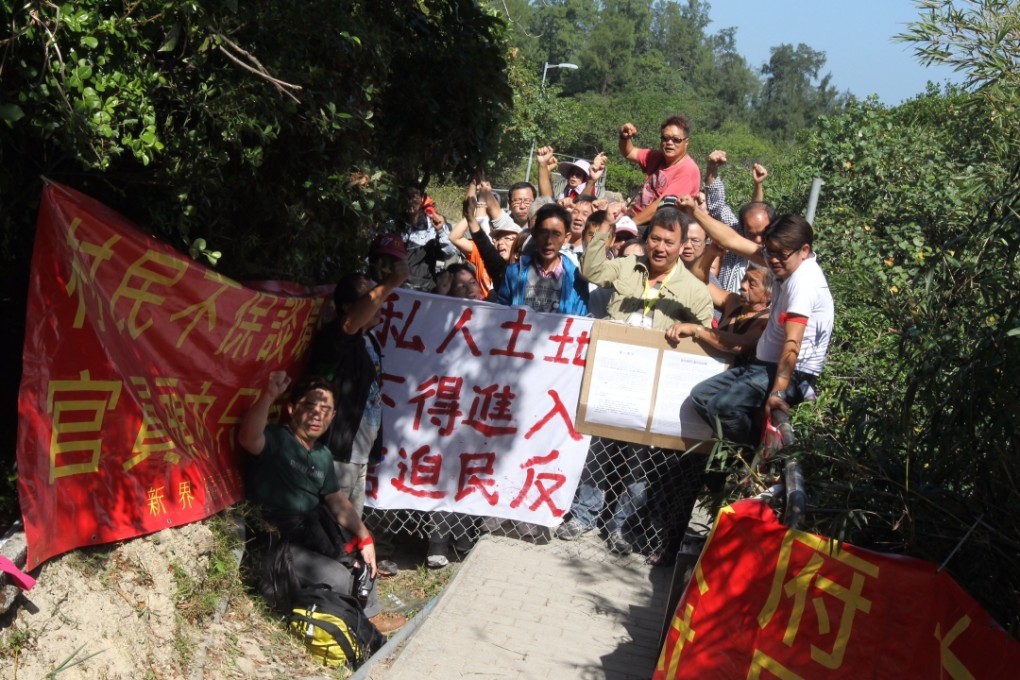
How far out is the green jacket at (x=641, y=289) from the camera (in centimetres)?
695

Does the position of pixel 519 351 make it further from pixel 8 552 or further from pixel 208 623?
pixel 8 552

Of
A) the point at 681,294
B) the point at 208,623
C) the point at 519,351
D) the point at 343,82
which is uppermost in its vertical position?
the point at 343,82

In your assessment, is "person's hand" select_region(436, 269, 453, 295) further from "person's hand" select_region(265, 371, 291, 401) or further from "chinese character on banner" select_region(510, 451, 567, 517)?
"person's hand" select_region(265, 371, 291, 401)

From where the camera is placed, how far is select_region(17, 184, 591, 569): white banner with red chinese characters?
437cm

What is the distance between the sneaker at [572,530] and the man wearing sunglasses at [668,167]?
2714mm

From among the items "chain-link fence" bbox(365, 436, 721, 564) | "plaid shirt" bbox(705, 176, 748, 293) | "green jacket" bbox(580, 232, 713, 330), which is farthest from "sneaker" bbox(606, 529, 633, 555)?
"plaid shirt" bbox(705, 176, 748, 293)

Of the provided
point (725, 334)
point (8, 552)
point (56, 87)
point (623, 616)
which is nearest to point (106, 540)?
point (8, 552)

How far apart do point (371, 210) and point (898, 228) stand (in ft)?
19.8

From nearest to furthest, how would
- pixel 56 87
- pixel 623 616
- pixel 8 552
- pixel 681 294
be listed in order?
pixel 56 87, pixel 8 552, pixel 623 616, pixel 681 294

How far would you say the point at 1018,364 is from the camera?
343 centimetres

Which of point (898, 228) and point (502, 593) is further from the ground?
point (898, 228)

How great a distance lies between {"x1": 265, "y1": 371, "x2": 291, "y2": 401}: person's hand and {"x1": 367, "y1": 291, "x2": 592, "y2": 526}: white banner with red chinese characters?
110 centimetres

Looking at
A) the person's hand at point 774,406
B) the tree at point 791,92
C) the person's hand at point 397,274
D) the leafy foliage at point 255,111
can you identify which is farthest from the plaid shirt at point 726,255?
the tree at point 791,92

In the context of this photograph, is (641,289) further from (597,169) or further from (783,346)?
(597,169)
